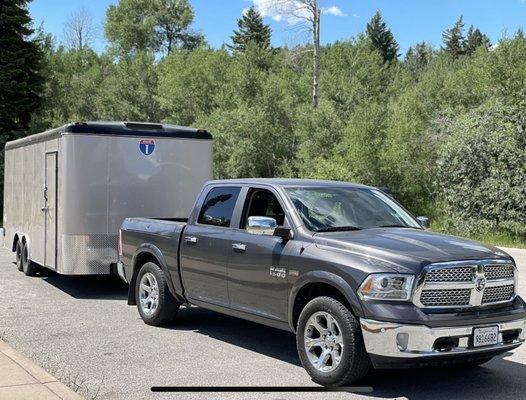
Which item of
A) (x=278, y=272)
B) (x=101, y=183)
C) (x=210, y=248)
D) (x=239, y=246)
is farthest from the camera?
(x=101, y=183)

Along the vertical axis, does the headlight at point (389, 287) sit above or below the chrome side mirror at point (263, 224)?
below

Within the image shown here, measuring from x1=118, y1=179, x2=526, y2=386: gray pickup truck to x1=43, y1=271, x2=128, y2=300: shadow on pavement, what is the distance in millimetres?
3574

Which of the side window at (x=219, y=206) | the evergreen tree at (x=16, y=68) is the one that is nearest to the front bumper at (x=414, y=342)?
the side window at (x=219, y=206)

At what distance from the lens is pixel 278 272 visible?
21.2 ft

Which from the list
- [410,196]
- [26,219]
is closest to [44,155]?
[26,219]

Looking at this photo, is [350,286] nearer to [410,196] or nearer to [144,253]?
[144,253]

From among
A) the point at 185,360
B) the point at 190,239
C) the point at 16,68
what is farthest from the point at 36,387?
the point at 16,68

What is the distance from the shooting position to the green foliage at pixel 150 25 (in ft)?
217

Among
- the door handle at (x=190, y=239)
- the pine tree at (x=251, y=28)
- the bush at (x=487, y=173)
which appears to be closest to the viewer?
the door handle at (x=190, y=239)

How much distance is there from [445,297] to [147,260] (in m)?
4.62

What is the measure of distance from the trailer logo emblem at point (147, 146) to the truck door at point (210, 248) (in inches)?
147

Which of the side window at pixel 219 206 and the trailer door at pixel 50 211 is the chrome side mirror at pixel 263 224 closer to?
the side window at pixel 219 206

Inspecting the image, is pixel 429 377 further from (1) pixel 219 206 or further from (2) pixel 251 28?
(2) pixel 251 28

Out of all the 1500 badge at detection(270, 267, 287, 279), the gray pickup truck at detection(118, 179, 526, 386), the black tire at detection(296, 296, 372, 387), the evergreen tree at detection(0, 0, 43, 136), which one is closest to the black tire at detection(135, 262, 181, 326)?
the gray pickup truck at detection(118, 179, 526, 386)
